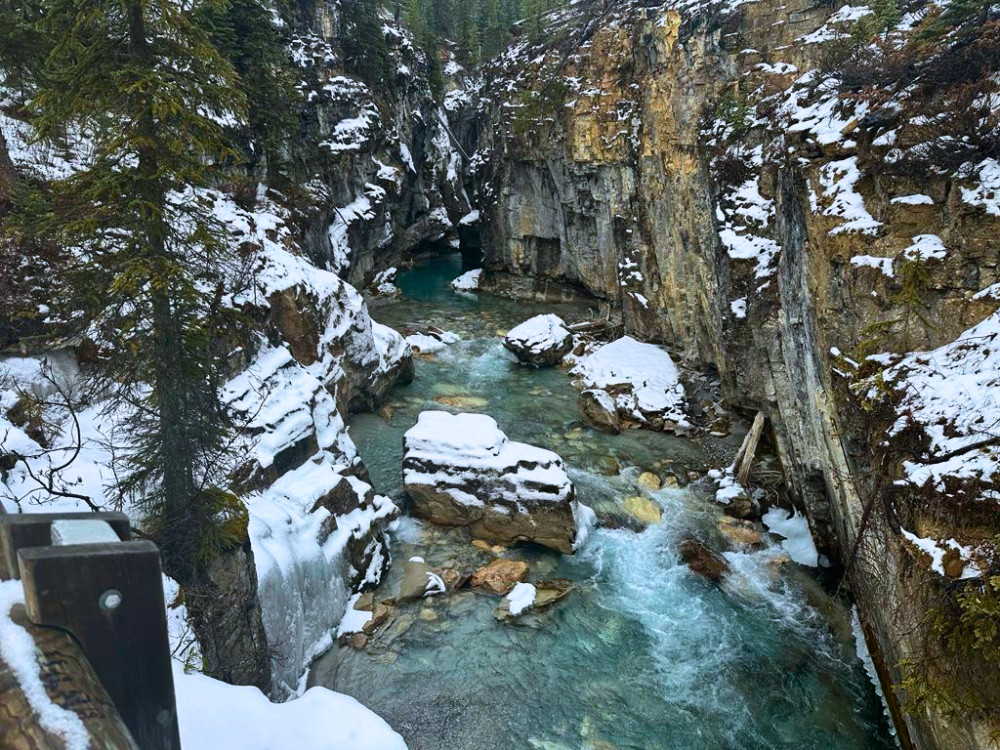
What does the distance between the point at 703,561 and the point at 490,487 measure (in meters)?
5.23

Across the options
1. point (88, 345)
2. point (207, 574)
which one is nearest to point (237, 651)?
point (207, 574)

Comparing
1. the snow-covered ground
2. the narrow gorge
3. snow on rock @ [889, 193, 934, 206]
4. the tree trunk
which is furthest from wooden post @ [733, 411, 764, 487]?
the tree trunk

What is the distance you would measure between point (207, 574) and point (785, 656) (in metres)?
10.2

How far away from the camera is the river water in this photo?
9.82m

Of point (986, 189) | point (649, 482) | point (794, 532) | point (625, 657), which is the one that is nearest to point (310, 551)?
point (625, 657)

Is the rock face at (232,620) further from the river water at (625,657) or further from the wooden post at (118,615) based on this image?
the wooden post at (118,615)

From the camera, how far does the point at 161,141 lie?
733 centimetres

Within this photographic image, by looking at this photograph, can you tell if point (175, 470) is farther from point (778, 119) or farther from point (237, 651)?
point (778, 119)

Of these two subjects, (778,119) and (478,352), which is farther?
(478,352)

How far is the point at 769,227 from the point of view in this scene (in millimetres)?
16531

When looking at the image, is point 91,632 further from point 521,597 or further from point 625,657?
point 521,597

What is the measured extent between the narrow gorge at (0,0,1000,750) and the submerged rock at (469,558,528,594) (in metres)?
0.07

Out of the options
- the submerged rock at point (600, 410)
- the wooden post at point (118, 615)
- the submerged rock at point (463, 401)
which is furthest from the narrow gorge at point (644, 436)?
the wooden post at point (118, 615)

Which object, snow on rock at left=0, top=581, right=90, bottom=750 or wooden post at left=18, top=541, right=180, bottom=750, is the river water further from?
snow on rock at left=0, top=581, right=90, bottom=750
